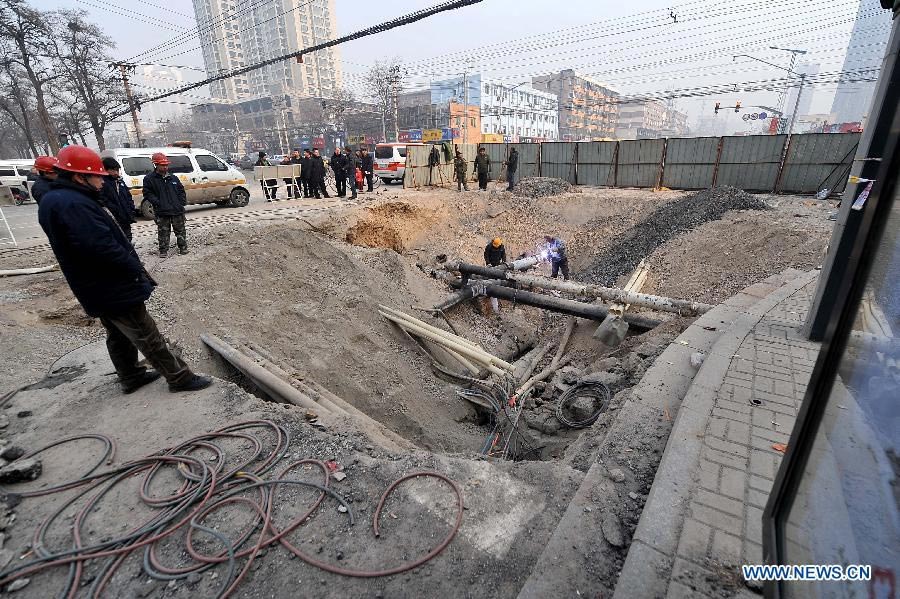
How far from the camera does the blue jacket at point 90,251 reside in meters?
2.97

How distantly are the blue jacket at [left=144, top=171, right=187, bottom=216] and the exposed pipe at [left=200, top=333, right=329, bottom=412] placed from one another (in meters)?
2.98

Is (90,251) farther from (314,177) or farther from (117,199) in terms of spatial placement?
(314,177)

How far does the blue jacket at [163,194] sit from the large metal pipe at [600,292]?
5470 millimetres

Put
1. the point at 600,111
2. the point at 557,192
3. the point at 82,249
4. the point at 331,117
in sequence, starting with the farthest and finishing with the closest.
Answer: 1. the point at 600,111
2. the point at 331,117
3. the point at 557,192
4. the point at 82,249

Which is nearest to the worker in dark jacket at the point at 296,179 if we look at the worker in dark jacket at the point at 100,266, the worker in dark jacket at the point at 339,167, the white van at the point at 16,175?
the worker in dark jacket at the point at 339,167

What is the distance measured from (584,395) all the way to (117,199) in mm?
6507

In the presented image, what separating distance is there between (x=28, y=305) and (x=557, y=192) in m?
16.0

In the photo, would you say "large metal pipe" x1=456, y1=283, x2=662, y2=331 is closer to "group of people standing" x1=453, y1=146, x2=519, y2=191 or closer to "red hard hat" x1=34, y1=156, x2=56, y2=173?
"red hard hat" x1=34, y1=156, x2=56, y2=173

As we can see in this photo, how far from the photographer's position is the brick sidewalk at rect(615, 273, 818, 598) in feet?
6.02

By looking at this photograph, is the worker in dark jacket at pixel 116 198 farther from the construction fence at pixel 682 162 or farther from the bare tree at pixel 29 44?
the bare tree at pixel 29 44

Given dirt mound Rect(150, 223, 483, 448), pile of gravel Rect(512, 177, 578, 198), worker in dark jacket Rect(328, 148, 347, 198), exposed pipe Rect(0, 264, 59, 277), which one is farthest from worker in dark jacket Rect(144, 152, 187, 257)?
pile of gravel Rect(512, 177, 578, 198)

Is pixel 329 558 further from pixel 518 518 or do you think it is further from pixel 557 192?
pixel 557 192

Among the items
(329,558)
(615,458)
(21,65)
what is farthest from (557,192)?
(21,65)

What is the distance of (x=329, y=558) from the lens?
2.08 meters
